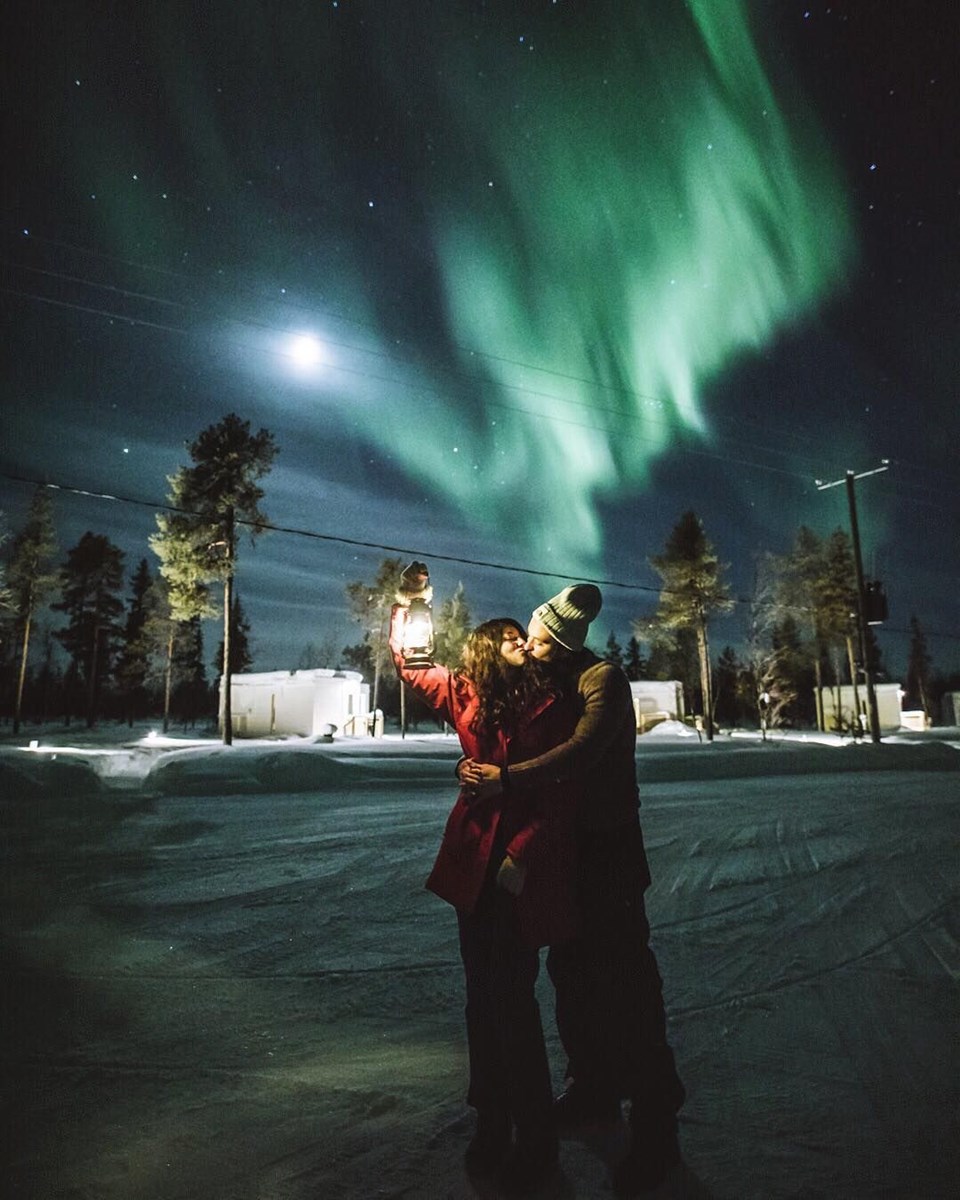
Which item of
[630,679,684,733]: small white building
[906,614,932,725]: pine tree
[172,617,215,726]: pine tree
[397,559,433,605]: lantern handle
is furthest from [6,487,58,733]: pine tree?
[906,614,932,725]: pine tree

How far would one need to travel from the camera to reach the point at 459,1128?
2707 mm

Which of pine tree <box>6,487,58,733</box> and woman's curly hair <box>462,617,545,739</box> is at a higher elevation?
pine tree <box>6,487,58,733</box>

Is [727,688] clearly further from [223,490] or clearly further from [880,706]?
[223,490]

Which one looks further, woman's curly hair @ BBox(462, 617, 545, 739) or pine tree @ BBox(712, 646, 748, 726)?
pine tree @ BBox(712, 646, 748, 726)

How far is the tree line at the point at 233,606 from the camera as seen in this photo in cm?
2894

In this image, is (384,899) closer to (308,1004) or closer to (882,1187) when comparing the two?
(308,1004)

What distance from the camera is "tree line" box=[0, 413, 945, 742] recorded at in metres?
28.9

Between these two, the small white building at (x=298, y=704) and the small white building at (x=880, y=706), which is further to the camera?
the small white building at (x=880, y=706)

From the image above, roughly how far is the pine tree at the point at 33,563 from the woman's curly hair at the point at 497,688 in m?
44.4

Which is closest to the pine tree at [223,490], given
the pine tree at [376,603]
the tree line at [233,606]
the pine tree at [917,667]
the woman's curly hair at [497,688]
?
the tree line at [233,606]

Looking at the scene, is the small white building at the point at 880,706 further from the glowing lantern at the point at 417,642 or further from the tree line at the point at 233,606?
the glowing lantern at the point at 417,642

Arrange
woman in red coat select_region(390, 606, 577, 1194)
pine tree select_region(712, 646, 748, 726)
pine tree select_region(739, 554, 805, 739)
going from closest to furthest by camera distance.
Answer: woman in red coat select_region(390, 606, 577, 1194)
pine tree select_region(739, 554, 805, 739)
pine tree select_region(712, 646, 748, 726)

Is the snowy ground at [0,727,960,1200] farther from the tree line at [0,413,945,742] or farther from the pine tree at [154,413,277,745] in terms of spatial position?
the pine tree at [154,413,277,745]

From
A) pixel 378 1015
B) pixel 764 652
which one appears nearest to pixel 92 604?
pixel 764 652
